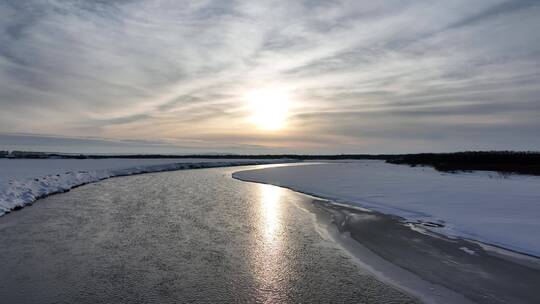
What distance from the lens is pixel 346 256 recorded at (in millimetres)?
9469

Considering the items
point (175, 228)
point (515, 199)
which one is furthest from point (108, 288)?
point (515, 199)


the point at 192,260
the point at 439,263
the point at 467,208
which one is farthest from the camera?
the point at 467,208

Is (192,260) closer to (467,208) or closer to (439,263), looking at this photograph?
(439,263)

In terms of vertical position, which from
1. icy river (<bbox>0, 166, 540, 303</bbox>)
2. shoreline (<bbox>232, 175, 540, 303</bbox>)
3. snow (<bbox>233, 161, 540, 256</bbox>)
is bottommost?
icy river (<bbox>0, 166, 540, 303</bbox>)

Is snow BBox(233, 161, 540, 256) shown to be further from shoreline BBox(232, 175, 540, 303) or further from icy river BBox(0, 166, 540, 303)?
icy river BBox(0, 166, 540, 303)

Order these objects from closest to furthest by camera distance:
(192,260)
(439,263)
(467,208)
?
(439,263) → (192,260) → (467,208)

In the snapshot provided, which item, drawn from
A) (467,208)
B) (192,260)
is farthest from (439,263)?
(467,208)

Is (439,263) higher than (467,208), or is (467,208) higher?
(467,208)

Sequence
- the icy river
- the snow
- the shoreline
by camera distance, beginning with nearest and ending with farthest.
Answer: the icy river → the shoreline → the snow

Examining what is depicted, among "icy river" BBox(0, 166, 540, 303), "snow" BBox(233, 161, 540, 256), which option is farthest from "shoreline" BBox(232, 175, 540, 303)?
"snow" BBox(233, 161, 540, 256)

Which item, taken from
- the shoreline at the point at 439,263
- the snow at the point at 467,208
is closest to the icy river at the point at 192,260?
the shoreline at the point at 439,263

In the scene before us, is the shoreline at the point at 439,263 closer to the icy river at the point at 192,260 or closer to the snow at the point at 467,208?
the icy river at the point at 192,260

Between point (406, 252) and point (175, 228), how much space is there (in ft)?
24.6

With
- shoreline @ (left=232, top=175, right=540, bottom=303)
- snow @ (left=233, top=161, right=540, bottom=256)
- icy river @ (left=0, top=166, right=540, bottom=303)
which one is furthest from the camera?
snow @ (left=233, top=161, right=540, bottom=256)
